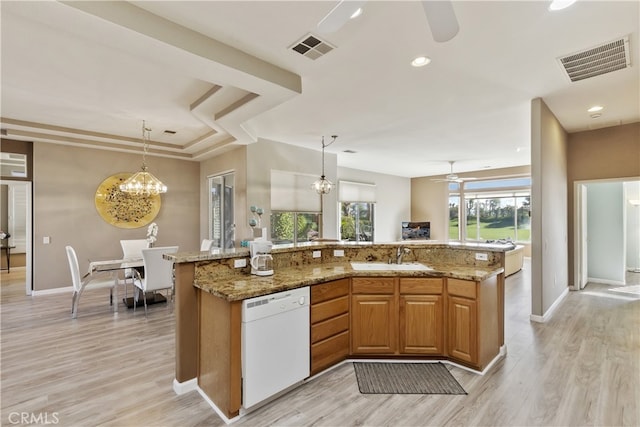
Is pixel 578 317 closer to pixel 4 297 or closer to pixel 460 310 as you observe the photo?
pixel 460 310

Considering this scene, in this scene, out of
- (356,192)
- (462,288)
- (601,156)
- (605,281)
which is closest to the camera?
(462,288)

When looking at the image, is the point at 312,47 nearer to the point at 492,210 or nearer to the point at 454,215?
the point at 454,215

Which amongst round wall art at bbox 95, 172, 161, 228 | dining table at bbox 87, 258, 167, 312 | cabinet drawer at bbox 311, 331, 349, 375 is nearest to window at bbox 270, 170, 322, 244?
dining table at bbox 87, 258, 167, 312

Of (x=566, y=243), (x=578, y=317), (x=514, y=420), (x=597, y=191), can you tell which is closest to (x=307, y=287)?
(x=514, y=420)

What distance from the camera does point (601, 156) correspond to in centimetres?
514

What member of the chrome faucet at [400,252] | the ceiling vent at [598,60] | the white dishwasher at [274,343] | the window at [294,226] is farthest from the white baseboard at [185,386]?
the ceiling vent at [598,60]

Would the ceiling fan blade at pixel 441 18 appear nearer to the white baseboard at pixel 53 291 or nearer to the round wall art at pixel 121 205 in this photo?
the round wall art at pixel 121 205

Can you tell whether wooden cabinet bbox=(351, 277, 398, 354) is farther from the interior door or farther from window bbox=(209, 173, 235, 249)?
the interior door

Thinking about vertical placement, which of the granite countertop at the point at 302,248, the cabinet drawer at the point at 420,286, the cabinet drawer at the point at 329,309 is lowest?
the cabinet drawer at the point at 329,309

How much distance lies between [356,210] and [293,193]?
3532 millimetres

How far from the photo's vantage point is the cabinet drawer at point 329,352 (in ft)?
8.28

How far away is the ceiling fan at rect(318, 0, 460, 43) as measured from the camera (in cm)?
141

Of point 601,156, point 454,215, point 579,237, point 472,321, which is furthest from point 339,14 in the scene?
point 454,215

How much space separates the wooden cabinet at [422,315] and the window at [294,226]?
11.6 ft
